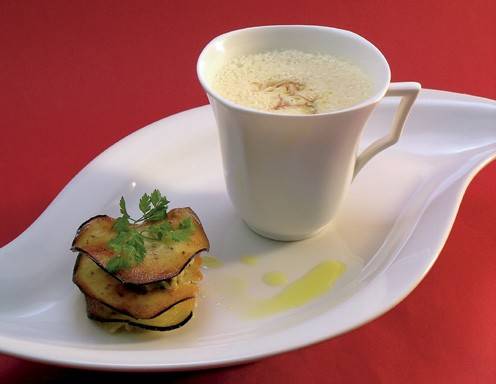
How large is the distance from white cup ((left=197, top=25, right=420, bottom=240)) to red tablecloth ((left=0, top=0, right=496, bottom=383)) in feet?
1.00

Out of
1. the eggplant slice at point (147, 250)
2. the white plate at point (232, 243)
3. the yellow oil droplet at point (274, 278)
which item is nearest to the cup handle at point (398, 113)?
the white plate at point (232, 243)

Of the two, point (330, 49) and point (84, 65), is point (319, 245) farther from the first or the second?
point (84, 65)

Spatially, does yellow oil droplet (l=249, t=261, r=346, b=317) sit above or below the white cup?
below

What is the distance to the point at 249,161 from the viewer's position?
139 cm

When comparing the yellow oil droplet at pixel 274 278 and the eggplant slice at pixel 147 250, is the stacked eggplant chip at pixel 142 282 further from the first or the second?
the yellow oil droplet at pixel 274 278

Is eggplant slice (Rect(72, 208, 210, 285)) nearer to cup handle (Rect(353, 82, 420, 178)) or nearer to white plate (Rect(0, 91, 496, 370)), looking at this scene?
white plate (Rect(0, 91, 496, 370))

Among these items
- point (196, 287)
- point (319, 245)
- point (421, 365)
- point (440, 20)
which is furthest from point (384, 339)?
point (440, 20)

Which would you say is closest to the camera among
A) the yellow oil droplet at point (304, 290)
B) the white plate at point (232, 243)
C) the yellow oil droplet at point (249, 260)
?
the white plate at point (232, 243)

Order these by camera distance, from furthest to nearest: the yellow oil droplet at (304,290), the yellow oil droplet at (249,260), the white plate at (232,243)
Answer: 1. the yellow oil droplet at (249,260)
2. the yellow oil droplet at (304,290)
3. the white plate at (232,243)

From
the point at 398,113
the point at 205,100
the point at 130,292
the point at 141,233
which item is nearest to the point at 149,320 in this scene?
the point at 130,292

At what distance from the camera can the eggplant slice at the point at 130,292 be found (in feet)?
4.06

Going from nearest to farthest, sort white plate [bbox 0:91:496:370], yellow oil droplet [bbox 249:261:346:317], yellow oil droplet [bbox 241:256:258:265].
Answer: white plate [bbox 0:91:496:370] < yellow oil droplet [bbox 249:261:346:317] < yellow oil droplet [bbox 241:256:258:265]

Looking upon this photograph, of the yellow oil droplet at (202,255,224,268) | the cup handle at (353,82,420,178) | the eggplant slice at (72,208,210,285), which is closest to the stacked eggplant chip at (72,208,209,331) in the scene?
the eggplant slice at (72,208,210,285)

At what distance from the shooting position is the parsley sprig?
1.25 m
